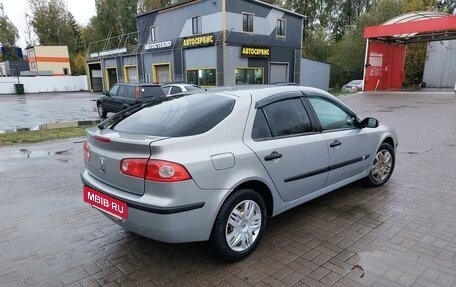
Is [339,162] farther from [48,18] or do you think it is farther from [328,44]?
[48,18]

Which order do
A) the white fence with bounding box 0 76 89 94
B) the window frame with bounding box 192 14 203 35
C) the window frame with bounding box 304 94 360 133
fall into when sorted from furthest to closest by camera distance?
Answer: the white fence with bounding box 0 76 89 94 < the window frame with bounding box 192 14 203 35 < the window frame with bounding box 304 94 360 133

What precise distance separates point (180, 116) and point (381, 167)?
329cm

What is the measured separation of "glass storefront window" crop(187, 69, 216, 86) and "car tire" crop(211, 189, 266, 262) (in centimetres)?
2198

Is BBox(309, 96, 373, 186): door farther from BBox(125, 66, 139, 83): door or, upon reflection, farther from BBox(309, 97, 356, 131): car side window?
BBox(125, 66, 139, 83): door

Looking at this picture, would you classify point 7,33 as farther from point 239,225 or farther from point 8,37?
point 239,225

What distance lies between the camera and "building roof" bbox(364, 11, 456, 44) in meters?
19.0

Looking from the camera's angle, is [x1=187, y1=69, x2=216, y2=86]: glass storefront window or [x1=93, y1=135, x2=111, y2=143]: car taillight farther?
[x1=187, y1=69, x2=216, y2=86]: glass storefront window

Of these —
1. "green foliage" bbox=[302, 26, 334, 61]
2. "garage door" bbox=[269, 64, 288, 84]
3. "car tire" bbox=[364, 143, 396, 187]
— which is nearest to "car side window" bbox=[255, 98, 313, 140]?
"car tire" bbox=[364, 143, 396, 187]

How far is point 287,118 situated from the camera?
3576mm

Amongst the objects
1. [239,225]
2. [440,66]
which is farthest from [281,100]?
[440,66]

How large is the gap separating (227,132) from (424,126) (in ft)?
30.1

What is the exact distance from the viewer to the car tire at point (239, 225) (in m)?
2.92

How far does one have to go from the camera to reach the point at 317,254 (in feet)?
10.5

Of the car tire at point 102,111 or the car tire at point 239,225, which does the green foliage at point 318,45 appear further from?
the car tire at point 239,225
